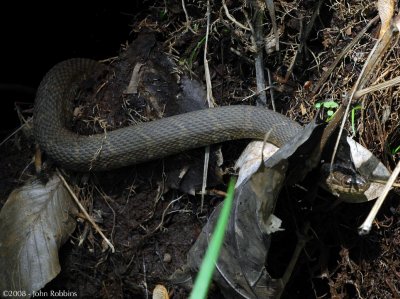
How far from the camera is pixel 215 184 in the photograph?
3793 mm

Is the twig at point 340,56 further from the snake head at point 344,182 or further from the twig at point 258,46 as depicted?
the snake head at point 344,182

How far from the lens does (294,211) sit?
3.58 meters

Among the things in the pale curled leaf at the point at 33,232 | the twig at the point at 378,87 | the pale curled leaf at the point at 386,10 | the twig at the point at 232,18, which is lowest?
the pale curled leaf at the point at 33,232

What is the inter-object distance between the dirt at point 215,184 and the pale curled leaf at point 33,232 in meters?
0.15

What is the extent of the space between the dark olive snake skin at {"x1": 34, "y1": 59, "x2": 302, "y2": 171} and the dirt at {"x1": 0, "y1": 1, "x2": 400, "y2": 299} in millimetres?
130

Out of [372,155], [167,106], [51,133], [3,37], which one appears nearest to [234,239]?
[372,155]

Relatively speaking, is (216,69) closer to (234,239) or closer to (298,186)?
(298,186)

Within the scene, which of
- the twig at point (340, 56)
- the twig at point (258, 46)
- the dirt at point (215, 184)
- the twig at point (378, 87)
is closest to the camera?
the twig at point (378, 87)

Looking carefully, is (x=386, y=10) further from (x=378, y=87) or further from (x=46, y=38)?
(x=46, y=38)

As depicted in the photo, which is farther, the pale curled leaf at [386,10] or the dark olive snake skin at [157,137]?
the dark olive snake skin at [157,137]

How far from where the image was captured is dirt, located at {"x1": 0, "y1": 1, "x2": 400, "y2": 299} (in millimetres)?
3672

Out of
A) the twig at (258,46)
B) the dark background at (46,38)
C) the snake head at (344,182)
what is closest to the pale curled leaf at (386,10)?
the snake head at (344,182)

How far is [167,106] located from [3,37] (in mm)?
2418

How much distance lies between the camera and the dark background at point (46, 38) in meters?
5.30
